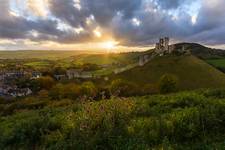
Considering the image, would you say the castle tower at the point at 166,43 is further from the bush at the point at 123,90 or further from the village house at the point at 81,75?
the bush at the point at 123,90

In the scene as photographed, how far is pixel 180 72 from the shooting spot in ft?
341

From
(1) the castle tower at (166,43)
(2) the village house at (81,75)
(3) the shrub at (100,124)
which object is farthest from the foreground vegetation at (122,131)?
(2) the village house at (81,75)

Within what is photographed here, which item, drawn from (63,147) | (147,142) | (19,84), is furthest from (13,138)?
(19,84)

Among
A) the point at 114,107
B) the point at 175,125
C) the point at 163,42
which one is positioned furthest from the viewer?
the point at 163,42

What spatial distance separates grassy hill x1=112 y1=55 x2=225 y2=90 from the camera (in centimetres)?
9100

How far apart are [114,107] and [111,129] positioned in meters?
0.59

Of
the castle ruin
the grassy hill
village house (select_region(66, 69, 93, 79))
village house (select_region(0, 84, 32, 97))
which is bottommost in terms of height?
village house (select_region(0, 84, 32, 97))

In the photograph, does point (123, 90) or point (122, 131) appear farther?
point (123, 90)

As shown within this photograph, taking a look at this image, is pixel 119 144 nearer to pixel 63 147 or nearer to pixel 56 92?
pixel 63 147

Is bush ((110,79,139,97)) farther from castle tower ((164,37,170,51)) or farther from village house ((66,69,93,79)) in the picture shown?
village house ((66,69,93,79))

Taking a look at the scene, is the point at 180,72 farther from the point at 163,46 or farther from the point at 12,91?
the point at 12,91

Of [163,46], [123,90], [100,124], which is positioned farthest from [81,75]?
[100,124]

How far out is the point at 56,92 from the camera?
82312 millimetres

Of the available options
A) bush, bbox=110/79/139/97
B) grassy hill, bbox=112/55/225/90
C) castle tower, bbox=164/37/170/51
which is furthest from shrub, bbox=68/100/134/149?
castle tower, bbox=164/37/170/51
